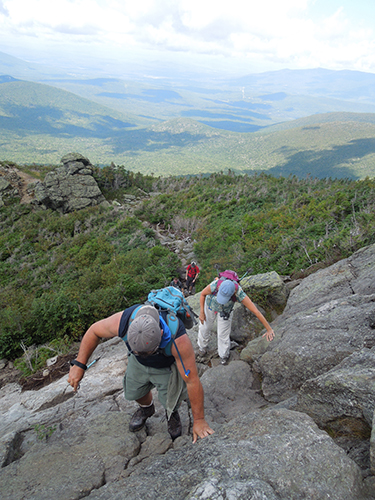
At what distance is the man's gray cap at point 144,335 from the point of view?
253cm

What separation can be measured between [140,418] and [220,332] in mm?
2336

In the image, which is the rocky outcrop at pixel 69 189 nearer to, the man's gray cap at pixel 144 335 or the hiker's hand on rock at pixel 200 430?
the man's gray cap at pixel 144 335

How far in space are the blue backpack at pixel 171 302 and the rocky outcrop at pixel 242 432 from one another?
1.33 meters

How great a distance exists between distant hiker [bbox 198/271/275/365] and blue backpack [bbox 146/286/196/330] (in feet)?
5.15

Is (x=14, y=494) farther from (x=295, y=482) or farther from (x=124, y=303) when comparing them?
(x=124, y=303)

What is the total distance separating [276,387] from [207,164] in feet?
509

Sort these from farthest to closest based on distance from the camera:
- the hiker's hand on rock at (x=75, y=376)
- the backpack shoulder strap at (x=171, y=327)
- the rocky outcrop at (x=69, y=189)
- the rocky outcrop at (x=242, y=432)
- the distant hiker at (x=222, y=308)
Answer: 1. the rocky outcrop at (x=69, y=189)
2. the distant hiker at (x=222, y=308)
3. the hiker's hand on rock at (x=75, y=376)
4. the backpack shoulder strap at (x=171, y=327)
5. the rocky outcrop at (x=242, y=432)

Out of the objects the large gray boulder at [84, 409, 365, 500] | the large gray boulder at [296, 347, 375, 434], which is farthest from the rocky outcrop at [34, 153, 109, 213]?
the large gray boulder at [296, 347, 375, 434]

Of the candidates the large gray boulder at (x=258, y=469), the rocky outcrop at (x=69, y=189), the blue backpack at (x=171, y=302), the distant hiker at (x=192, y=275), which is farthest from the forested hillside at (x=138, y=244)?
the large gray boulder at (x=258, y=469)

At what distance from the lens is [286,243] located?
34.7ft

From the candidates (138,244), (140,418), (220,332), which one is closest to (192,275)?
(220,332)

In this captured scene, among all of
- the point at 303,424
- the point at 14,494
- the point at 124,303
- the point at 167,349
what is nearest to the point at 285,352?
the point at 303,424

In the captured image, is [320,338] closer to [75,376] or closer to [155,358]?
[155,358]

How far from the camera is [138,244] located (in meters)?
17.4
